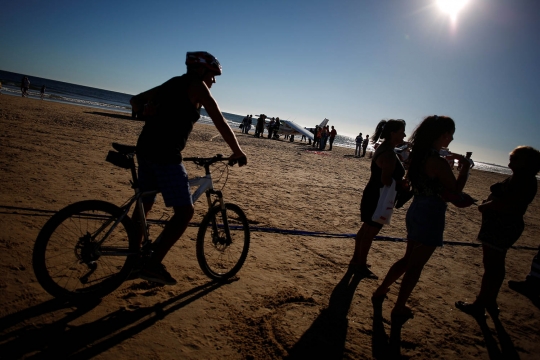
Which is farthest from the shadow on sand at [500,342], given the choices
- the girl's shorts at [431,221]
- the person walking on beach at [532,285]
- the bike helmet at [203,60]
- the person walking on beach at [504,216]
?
the bike helmet at [203,60]

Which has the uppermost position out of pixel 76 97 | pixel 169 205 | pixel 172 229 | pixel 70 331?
pixel 76 97

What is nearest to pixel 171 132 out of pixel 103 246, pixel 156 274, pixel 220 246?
pixel 103 246

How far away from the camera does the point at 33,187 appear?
15.6ft

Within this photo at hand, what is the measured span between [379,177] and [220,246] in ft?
7.22

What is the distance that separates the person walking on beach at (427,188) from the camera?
2.64 meters

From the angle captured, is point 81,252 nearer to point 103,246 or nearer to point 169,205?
point 103,246

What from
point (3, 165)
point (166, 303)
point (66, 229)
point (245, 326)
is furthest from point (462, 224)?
point (3, 165)

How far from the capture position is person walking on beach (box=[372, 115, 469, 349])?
264cm

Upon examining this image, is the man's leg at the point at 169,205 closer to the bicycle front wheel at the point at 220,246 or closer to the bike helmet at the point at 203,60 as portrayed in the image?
the bicycle front wheel at the point at 220,246

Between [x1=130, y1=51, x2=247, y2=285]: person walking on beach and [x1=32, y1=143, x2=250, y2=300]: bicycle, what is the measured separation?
12 centimetres

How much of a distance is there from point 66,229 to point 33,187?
3.49 meters

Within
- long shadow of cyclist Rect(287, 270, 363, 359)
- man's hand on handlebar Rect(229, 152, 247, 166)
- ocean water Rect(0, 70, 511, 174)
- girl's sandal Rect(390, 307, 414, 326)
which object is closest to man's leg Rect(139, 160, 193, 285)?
man's hand on handlebar Rect(229, 152, 247, 166)

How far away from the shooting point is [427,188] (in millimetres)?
2711

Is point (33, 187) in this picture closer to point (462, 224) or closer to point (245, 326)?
point (245, 326)
